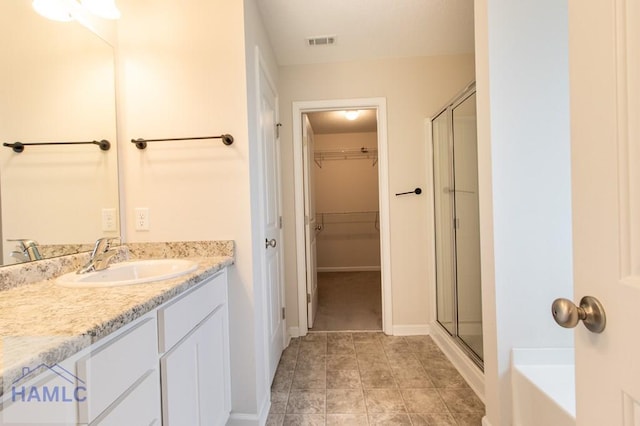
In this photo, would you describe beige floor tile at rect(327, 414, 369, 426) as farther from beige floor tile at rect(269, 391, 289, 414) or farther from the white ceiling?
the white ceiling

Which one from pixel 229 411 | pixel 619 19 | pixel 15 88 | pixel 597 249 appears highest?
pixel 15 88

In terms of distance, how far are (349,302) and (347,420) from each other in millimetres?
1942

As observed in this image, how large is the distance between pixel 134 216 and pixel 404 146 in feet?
7.03

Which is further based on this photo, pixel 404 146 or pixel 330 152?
pixel 330 152

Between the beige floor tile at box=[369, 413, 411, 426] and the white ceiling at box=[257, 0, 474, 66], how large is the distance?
8.38 ft

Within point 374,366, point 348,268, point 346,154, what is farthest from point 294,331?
point 346,154

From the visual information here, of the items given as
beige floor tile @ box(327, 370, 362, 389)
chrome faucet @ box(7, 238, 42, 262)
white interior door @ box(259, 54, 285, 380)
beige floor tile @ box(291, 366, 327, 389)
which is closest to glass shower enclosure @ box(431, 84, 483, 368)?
beige floor tile @ box(327, 370, 362, 389)

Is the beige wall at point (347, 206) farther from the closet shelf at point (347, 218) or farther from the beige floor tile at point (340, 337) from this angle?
the beige floor tile at point (340, 337)

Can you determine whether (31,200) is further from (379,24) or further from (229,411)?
(379,24)

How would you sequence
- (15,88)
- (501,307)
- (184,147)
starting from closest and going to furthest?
(15,88) → (501,307) → (184,147)

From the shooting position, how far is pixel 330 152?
5031 millimetres

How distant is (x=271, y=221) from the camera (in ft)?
6.38

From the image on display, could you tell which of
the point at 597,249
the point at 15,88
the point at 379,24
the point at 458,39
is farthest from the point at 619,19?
the point at 458,39

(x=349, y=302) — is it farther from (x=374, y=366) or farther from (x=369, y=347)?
(x=374, y=366)
